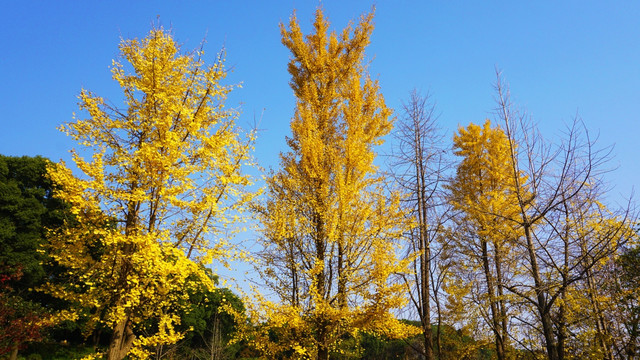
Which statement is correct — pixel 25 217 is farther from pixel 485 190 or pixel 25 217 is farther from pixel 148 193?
pixel 485 190

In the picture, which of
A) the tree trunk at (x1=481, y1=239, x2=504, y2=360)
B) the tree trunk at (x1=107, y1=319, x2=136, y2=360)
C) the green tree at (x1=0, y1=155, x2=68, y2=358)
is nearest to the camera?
the tree trunk at (x1=107, y1=319, x2=136, y2=360)

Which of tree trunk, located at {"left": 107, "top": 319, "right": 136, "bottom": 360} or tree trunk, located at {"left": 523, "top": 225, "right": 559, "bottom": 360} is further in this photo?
Answer: tree trunk, located at {"left": 107, "top": 319, "right": 136, "bottom": 360}

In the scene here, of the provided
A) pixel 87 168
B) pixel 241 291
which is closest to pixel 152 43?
pixel 87 168

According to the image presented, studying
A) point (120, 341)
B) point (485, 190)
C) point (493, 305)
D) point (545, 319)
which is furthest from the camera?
point (485, 190)

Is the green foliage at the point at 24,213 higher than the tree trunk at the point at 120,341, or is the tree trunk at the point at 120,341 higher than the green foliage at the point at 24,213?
the green foliage at the point at 24,213

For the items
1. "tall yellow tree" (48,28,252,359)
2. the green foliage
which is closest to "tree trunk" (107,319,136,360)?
"tall yellow tree" (48,28,252,359)

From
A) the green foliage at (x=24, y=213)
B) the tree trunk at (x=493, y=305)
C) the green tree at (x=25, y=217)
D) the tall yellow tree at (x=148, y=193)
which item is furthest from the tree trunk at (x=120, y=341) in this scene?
→ the green foliage at (x=24, y=213)

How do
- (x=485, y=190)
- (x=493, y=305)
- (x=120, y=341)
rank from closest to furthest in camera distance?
1. (x=120, y=341)
2. (x=493, y=305)
3. (x=485, y=190)

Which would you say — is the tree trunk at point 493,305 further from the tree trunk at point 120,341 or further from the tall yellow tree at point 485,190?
the tree trunk at point 120,341

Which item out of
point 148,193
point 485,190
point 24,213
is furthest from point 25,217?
point 485,190

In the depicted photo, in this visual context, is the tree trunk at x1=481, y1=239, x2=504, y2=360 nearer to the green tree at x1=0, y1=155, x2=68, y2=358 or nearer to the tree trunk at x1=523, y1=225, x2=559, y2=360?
the tree trunk at x1=523, y1=225, x2=559, y2=360

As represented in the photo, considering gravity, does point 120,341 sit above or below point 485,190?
below

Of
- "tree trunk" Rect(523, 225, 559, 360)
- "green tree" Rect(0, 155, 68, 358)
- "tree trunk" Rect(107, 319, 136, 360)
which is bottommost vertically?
"tree trunk" Rect(107, 319, 136, 360)

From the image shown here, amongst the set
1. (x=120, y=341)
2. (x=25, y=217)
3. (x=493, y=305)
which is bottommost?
(x=120, y=341)
